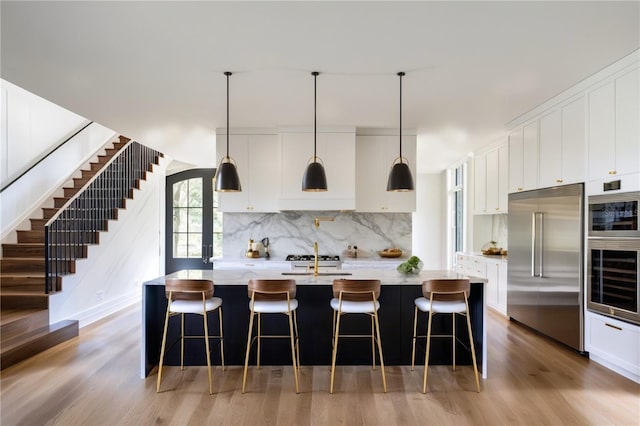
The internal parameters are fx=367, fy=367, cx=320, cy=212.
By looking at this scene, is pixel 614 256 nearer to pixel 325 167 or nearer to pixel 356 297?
pixel 356 297

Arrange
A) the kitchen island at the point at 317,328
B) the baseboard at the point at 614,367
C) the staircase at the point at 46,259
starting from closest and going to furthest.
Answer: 1. the baseboard at the point at 614,367
2. the kitchen island at the point at 317,328
3. the staircase at the point at 46,259

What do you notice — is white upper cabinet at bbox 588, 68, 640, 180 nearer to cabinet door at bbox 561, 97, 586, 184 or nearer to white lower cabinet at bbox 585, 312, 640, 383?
cabinet door at bbox 561, 97, 586, 184

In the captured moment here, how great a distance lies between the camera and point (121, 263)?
6.00 meters

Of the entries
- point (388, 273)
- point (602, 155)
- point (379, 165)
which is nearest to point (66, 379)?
point (388, 273)

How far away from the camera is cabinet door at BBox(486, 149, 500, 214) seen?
5.71 meters

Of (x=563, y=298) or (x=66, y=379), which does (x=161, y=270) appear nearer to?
(x=66, y=379)

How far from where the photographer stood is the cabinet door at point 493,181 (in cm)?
571

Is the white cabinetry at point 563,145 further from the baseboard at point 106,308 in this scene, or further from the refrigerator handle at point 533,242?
the baseboard at point 106,308

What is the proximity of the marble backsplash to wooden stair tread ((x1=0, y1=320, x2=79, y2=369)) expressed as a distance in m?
2.16

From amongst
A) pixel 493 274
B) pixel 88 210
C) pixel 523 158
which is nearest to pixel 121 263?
pixel 88 210

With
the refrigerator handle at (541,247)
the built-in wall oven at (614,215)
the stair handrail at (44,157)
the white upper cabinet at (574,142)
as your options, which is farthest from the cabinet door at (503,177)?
the stair handrail at (44,157)

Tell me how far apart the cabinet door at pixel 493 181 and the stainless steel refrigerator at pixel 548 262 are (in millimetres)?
886

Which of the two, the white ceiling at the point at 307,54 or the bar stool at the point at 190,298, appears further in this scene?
the bar stool at the point at 190,298

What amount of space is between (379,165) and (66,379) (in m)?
4.35
